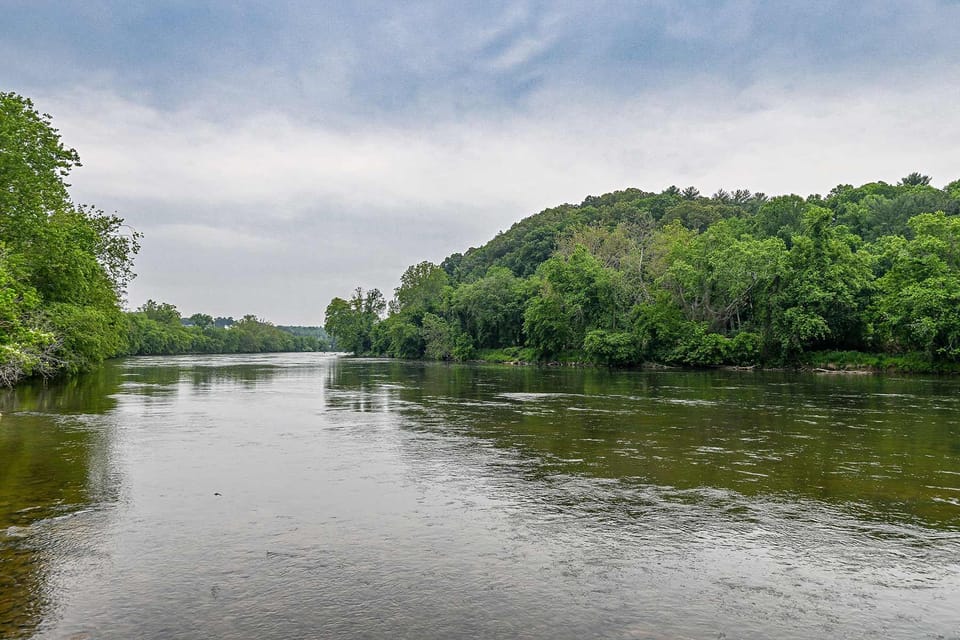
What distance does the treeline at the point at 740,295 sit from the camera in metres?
52.8

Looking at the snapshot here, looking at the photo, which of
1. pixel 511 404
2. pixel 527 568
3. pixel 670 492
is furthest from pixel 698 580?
pixel 511 404

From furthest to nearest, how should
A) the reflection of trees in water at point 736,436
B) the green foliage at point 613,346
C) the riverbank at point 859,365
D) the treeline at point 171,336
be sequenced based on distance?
the treeline at point 171,336 → the green foliage at point 613,346 → the riverbank at point 859,365 → the reflection of trees in water at point 736,436

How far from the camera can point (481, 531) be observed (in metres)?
9.06

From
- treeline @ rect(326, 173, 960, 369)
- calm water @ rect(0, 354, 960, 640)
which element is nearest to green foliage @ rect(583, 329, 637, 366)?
treeline @ rect(326, 173, 960, 369)

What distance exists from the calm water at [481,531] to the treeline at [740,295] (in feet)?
134

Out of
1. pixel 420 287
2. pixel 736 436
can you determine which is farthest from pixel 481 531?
pixel 420 287

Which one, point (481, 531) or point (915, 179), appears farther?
point (915, 179)

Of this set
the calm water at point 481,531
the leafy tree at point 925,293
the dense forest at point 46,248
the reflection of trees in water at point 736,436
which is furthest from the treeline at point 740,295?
the dense forest at point 46,248

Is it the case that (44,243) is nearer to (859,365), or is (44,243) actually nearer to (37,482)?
(37,482)

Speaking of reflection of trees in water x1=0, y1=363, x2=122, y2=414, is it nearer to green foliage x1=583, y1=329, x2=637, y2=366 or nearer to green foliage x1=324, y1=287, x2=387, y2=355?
green foliage x1=583, y1=329, x2=637, y2=366

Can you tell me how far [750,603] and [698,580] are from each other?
0.70 m

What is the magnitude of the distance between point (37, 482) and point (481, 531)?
29.4 feet

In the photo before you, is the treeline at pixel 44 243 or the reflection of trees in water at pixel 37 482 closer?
the reflection of trees in water at pixel 37 482

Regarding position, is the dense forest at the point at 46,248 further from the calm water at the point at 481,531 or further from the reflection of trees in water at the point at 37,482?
the calm water at the point at 481,531
